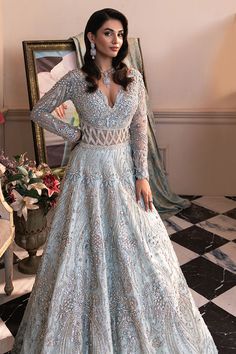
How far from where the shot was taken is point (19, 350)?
69.1 inches

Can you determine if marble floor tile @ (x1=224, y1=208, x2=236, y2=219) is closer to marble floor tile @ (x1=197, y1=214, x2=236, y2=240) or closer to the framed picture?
marble floor tile @ (x1=197, y1=214, x2=236, y2=240)

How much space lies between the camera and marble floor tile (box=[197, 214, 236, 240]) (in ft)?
9.25

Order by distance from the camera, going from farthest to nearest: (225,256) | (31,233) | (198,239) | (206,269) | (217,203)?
(217,203)
(198,239)
(225,256)
(206,269)
(31,233)

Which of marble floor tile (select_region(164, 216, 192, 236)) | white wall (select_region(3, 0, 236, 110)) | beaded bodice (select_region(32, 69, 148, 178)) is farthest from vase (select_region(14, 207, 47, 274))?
white wall (select_region(3, 0, 236, 110))

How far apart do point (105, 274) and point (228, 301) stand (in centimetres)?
91

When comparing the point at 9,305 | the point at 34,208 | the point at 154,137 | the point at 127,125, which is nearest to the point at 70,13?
the point at 154,137

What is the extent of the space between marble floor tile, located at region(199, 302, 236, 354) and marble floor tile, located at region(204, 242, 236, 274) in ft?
1.30

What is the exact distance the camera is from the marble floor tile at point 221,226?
9.25 feet

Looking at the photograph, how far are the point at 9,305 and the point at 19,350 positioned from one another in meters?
0.43

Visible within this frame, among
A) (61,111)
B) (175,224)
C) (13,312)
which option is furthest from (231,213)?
(13,312)

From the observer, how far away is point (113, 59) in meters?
1.59

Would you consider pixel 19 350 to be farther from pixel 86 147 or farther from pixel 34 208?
pixel 86 147

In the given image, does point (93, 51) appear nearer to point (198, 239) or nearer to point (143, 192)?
point (143, 192)

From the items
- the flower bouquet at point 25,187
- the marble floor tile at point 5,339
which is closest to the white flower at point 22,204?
the flower bouquet at point 25,187
